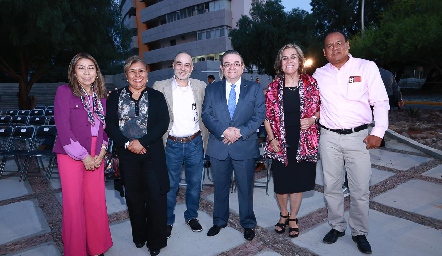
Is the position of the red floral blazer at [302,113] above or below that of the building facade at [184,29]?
below

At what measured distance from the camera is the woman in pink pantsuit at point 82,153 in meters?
2.71

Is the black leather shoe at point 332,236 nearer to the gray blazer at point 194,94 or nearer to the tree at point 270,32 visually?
the gray blazer at point 194,94

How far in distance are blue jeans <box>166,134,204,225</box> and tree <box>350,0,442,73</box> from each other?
13.4 m

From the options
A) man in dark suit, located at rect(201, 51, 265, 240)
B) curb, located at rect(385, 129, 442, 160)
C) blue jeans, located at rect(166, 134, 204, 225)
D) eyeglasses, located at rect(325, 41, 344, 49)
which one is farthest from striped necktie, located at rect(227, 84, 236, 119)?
curb, located at rect(385, 129, 442, 160)

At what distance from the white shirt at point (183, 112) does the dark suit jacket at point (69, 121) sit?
2.98 ft

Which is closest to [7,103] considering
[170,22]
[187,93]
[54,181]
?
[170,22]

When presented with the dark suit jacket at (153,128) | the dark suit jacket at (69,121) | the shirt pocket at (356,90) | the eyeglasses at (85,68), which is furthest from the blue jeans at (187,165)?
the shirt pocket at (356,90)

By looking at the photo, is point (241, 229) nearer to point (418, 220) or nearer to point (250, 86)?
point (250, 86)

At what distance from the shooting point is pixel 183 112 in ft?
11.1

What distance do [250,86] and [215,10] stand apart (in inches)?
1338

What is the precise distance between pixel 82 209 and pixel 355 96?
2.82m

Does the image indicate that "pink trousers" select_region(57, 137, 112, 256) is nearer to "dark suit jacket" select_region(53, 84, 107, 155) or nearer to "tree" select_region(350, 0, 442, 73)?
"dark suit jacket" select_region(53, 84, 107, 155)

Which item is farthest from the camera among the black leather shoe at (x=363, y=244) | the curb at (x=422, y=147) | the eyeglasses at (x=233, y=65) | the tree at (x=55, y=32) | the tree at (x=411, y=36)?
the tree at (x=411, y=36)

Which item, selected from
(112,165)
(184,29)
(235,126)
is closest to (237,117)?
(235,126)
